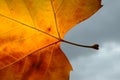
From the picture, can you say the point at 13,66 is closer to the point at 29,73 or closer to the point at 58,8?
the point at 29,73

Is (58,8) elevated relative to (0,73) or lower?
elevated

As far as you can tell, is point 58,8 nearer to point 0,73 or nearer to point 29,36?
point 29,36

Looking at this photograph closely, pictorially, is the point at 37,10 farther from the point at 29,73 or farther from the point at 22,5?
the point at 29,73

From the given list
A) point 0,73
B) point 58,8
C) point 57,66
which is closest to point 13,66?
point 0,73

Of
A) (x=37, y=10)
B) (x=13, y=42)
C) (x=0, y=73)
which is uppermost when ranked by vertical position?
(x=37, y=10)

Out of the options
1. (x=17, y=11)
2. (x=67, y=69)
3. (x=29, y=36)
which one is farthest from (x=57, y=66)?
(x=17, y=11)
